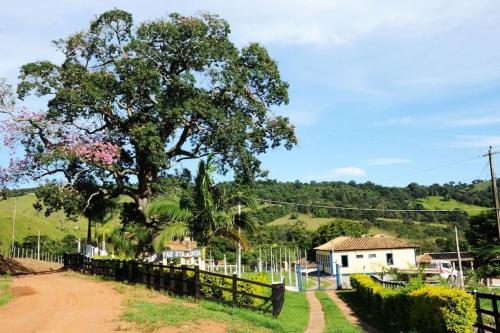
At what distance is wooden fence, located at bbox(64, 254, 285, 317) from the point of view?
14.4 m

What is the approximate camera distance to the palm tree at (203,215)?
725 inches

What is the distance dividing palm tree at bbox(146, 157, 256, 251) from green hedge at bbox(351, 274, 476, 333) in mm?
6029

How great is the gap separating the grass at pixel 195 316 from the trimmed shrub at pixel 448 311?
347 centimetres

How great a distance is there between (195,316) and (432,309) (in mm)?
5612

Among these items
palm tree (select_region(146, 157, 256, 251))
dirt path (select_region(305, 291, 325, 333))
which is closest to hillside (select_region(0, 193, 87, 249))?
palm tree (select_region(146, 157, 256, 251))

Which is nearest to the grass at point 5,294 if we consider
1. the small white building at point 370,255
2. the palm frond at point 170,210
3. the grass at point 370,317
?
the palm frond at point 170,210

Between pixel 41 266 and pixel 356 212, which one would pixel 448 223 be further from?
pixel 41 266

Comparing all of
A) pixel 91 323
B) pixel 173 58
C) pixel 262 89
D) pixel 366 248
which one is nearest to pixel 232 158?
pixel 262 89

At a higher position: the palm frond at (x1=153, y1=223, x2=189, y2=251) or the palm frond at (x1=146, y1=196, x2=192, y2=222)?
the palm frond at (x1=146, y1=196, x2=192, y2=222)

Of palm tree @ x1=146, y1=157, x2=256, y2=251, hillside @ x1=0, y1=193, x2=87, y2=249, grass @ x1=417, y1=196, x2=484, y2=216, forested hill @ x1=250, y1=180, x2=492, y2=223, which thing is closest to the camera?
palm tree @ x1=146, y1=157, x2=256, y2=251

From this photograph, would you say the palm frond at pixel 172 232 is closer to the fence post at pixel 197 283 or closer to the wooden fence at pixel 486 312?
the fence post at pixel 197 283

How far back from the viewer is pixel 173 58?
24.6 meters

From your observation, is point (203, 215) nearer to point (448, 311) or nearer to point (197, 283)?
point (197, 283)

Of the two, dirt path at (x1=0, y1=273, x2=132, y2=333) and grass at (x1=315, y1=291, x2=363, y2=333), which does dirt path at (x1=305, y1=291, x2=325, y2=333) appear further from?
dirt path at (x1=0, y1=273, x2=132, y2=333)
